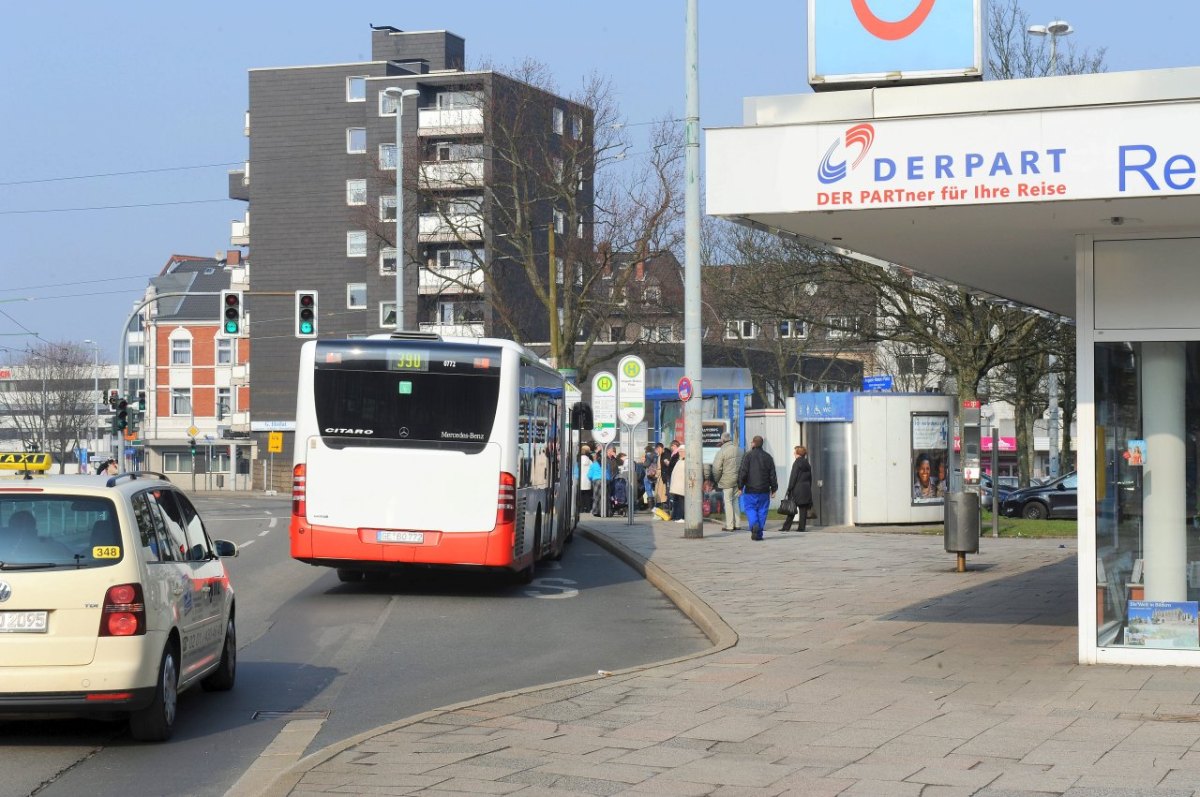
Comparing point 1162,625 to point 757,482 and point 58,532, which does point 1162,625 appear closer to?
point 58,532

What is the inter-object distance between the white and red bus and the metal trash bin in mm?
5144

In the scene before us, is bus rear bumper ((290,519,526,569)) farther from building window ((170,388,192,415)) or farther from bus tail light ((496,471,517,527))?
building window ((170,388,192,415))

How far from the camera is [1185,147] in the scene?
32.6 ft

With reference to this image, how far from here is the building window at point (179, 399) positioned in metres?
103

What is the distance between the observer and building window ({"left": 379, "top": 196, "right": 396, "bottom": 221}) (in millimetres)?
60331

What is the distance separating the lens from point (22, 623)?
852 cm

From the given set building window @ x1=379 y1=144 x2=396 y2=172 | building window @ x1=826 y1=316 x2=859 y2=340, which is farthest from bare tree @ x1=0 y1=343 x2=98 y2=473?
building window @ x1=826 y1=316 x2=859 y2=340

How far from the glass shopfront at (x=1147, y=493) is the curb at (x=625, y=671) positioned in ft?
9.85

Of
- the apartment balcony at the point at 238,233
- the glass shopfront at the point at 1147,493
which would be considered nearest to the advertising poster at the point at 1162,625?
the glass shopfront at the point at 1147,493

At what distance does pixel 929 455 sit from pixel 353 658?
20395 millimetres

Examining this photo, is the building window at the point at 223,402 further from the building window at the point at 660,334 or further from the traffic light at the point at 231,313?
the traffic light at the point at 231,313

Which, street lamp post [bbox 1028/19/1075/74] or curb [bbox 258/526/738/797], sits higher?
street lamp post [bbox 1028/19/1075/74]

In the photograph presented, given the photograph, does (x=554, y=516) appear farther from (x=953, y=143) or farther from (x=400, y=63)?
(x=400, y=63)

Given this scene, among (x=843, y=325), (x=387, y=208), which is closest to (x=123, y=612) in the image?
(x=843, y=325)
